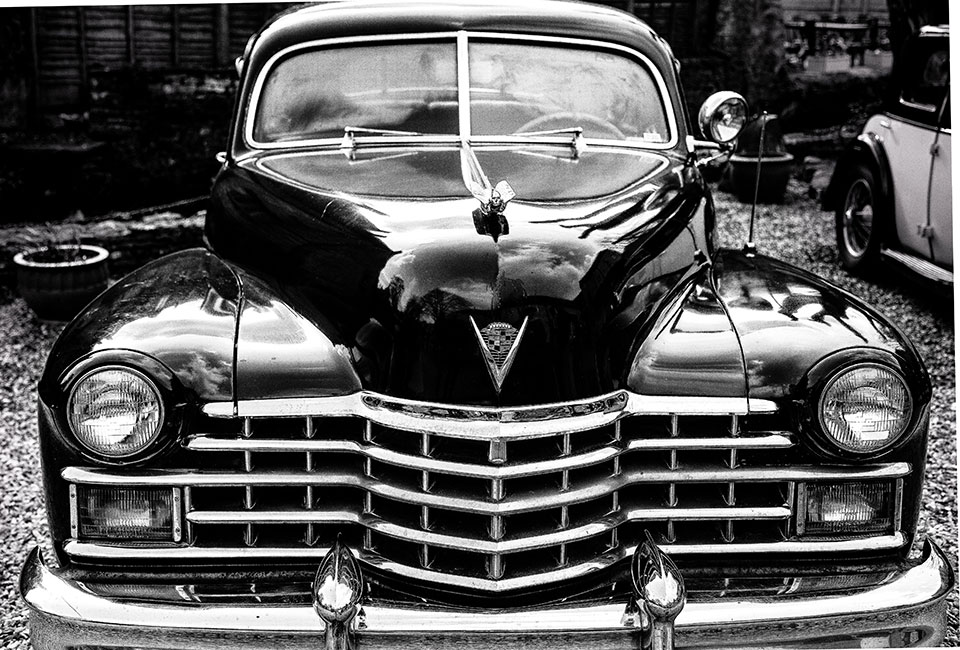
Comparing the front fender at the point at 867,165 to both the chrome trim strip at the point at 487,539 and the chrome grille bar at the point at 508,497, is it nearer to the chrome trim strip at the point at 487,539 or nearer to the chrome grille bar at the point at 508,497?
the chrome grille bar at the point at 508,497

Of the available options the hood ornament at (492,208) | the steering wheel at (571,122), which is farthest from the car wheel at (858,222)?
the hood ornament at (492,208)

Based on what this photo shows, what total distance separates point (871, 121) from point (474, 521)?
252 inches

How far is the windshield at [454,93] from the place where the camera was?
11.0ft

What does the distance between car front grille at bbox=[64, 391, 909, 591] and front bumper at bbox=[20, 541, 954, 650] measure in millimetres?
155

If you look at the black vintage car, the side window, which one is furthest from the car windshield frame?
the side window

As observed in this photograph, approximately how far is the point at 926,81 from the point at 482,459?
18.9 ft

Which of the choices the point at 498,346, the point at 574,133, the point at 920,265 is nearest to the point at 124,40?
the point at 920,265

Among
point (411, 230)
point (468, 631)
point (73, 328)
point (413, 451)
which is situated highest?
point (411, 230)

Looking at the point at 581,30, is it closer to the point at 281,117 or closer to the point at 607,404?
the point at 281,117

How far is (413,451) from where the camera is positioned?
7.72ft

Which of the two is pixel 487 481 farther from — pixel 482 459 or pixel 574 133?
pixel 574 133

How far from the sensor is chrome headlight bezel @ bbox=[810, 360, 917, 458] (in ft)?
7.88

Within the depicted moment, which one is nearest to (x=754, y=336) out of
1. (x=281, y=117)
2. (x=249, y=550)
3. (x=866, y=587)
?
(x=866, y=587)

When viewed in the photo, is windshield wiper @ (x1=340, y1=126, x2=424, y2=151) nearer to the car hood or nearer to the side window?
the car hood
